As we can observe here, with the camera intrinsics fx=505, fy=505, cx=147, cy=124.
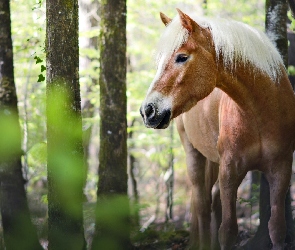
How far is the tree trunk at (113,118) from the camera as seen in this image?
6652 mm

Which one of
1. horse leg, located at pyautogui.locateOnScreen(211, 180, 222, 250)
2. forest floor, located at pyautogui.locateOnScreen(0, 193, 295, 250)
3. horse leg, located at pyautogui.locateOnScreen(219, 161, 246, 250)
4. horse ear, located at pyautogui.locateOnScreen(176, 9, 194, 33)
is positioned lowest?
forest floor, located at pyautogui.locateOnScreen(0, 193, 295, 250)

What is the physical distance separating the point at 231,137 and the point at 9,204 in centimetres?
301

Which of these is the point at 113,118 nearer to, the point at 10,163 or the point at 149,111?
the point at 10,163

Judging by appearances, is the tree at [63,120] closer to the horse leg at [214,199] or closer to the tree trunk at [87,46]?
the horse leg at [214,199]

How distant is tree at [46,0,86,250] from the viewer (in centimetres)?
477

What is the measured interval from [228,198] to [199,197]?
174 centimetres

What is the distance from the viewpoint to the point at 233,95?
5145 millimetres

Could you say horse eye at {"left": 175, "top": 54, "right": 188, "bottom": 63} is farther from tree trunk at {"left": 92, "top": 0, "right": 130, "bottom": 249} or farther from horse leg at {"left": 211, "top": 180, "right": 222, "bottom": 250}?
horse leg at {"left": 211, "top": 180, "right": 222, "bottom": 250}

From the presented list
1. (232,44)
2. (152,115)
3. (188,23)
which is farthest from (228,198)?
(188,23)

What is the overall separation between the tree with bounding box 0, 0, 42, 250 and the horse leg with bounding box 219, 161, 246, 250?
240 centimetres

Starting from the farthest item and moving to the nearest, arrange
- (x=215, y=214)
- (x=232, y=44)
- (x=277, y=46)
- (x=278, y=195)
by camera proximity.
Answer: (x=215, y=214), (x=277, y=46), (x=278, y=195), (x=232, y=44)

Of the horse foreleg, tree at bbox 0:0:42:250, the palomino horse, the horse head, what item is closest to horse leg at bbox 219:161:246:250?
the palomino horse

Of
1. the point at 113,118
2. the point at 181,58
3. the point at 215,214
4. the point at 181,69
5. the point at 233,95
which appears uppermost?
the point at 181,58

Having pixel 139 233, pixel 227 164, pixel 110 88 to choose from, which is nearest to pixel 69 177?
pixel 227 164
